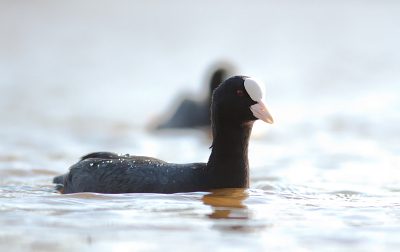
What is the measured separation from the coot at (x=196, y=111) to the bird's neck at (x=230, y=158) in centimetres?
694

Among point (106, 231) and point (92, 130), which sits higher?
point (92, 130)

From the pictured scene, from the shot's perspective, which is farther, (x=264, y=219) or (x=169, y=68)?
(x=169, y=68)

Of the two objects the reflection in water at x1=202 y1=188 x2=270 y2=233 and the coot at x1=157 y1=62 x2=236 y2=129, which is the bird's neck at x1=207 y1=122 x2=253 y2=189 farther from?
the coot at x1=157 y1=62 x2=236 y2=129

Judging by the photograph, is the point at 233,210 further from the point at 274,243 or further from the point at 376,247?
the point at 376,247

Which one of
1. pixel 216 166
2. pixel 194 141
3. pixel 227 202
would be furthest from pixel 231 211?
pixel 194 141

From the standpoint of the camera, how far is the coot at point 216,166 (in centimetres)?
575

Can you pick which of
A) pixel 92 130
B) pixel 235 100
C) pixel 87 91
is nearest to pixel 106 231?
pixel 235 100

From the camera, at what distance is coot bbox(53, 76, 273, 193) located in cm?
575

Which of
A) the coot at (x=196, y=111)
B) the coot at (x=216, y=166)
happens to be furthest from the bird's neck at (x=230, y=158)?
the coot at (x=196, y=111)

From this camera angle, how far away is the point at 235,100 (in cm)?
579

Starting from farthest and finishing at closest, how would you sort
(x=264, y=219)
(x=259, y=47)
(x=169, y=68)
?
(x=259, y=47)
(x=169, y=68)
(x=264, y=219)

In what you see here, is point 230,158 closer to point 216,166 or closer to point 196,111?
point 216,166

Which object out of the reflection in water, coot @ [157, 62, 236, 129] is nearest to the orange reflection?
the reflection in water

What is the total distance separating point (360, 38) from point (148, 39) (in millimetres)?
8519
